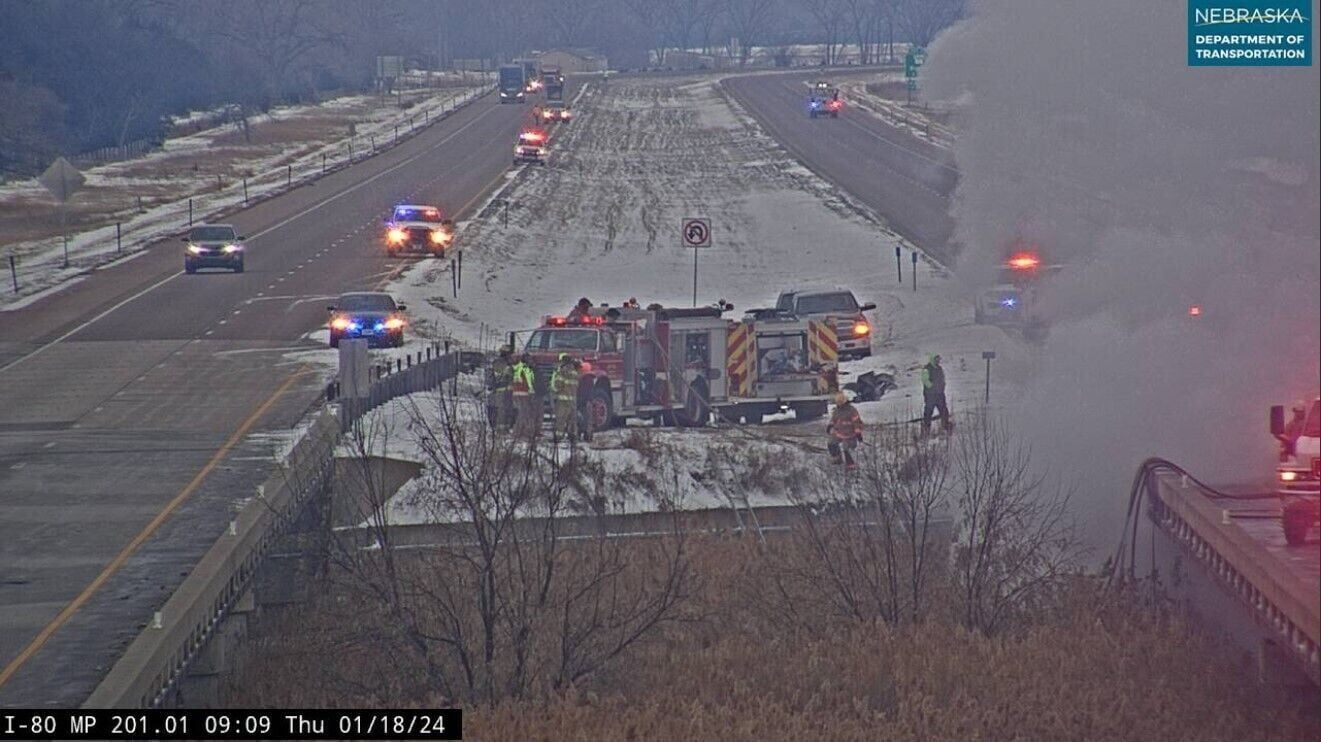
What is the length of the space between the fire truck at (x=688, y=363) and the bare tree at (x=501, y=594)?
24.8ft

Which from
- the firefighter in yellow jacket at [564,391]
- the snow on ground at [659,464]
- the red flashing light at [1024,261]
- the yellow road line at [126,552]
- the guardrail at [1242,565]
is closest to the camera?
the guardrail at [1242,565]

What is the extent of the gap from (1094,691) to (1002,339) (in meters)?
21.7

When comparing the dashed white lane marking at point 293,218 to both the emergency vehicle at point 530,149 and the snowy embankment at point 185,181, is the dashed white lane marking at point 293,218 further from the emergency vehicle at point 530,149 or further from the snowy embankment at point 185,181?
the emergency vehicle at point 530,149

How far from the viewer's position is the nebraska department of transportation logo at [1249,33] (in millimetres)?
Answer: 19578

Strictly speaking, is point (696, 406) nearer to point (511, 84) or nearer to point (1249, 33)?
point (1249, 33)

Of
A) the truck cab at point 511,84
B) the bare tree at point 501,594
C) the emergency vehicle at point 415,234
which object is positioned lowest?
the bare tree at point 501,594

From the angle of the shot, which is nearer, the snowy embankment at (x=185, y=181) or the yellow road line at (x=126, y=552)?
the yellow road line at (x=126, y=552)

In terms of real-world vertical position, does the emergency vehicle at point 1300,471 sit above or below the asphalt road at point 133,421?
above

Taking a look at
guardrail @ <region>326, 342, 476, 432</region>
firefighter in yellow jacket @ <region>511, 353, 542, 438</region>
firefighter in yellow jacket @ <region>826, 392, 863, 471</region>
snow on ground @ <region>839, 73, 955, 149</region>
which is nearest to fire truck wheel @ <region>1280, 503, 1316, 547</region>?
firefighter in yellow jacket @ <region>826, 392, 863, 471</region>

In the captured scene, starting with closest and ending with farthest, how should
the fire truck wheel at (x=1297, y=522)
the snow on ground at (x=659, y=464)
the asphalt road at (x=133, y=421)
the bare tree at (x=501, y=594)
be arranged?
the fire truck wheel at (x=1297, y=522)
the bare tree at (x=501, y=594)
the asphalt road at (x=133, y=421)
the snow on ground at (x=659, y=464)

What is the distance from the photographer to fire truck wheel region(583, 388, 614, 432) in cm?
2969

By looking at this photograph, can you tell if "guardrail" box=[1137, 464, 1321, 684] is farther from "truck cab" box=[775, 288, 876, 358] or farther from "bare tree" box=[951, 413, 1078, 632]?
"truck cab" box=[775, 288, 876, 358]

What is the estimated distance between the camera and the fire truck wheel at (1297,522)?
15.1 metres

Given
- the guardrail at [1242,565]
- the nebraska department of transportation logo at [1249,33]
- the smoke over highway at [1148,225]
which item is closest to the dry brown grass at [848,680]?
the guardrail at [1242,565]
